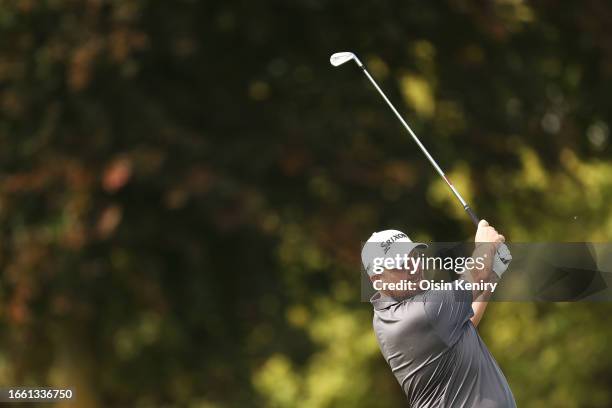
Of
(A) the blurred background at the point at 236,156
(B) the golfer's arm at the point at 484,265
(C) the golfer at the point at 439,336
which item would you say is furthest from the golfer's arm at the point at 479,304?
(A) the blurred background at the point at 236,156

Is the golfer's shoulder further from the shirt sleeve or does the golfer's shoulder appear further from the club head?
the club head

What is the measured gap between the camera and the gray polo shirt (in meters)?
3.89

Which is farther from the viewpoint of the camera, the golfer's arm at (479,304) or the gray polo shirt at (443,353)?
the golfer's arm at (479,304)

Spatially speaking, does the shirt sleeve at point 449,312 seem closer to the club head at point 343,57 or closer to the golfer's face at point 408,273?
the golfer's face at point 408,273

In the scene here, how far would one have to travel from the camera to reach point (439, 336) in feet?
12.8

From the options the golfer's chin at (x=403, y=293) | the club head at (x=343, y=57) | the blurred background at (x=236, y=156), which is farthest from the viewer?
the blurred background at (x=236, y=156)

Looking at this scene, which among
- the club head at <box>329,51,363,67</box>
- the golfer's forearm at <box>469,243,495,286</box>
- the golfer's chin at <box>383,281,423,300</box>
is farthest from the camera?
the club head at <box>329,51,363,67</box>

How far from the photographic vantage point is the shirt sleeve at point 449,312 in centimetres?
389

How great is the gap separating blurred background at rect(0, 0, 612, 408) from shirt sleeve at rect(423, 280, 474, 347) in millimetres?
5634

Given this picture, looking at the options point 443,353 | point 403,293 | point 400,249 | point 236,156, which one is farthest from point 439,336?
point 236,156

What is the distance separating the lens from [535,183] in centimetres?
1207

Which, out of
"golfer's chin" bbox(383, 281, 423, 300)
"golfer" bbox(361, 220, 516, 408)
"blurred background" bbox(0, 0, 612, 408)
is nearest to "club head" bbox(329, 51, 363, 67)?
"golfer" bbox(361, 220, 516, 408)

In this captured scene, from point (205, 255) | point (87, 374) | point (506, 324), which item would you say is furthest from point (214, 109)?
point (506, 324)

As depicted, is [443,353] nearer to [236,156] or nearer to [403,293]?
[403,293]
